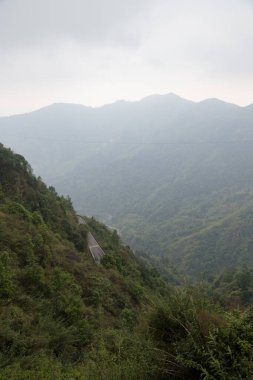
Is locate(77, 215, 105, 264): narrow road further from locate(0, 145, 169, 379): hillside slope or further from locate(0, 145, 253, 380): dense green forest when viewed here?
locate(0, 145, 253, 380): dense green forest

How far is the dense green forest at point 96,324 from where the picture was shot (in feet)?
20.0

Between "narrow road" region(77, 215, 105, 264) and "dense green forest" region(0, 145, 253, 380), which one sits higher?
"dense green forest" region(0, 145, 253, 380)

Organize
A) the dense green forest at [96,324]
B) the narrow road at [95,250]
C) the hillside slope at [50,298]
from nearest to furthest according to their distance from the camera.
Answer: the dense green forest at [96,324]
the hillside slope at [50,298]
the narrow road at [95,250]

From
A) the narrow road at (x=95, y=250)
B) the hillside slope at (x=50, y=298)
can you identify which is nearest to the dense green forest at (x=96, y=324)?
the hillside slope at (x=50, y=298)

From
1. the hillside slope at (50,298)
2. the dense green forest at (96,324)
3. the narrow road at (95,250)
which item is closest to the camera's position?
the dense green forest at (96,324)

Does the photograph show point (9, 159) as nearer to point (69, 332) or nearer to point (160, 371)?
point (69, 332)

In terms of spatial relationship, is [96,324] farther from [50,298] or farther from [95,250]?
[95,250]

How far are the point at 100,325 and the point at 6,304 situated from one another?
211 inches

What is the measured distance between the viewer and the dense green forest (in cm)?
609

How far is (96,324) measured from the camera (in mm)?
17312

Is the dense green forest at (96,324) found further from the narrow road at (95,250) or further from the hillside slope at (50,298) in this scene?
the narrow road at (95,250)

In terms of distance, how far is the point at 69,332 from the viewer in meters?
13.1

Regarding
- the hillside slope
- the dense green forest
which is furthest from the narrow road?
the dense green forest

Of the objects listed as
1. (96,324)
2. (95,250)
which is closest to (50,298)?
(96,324)
